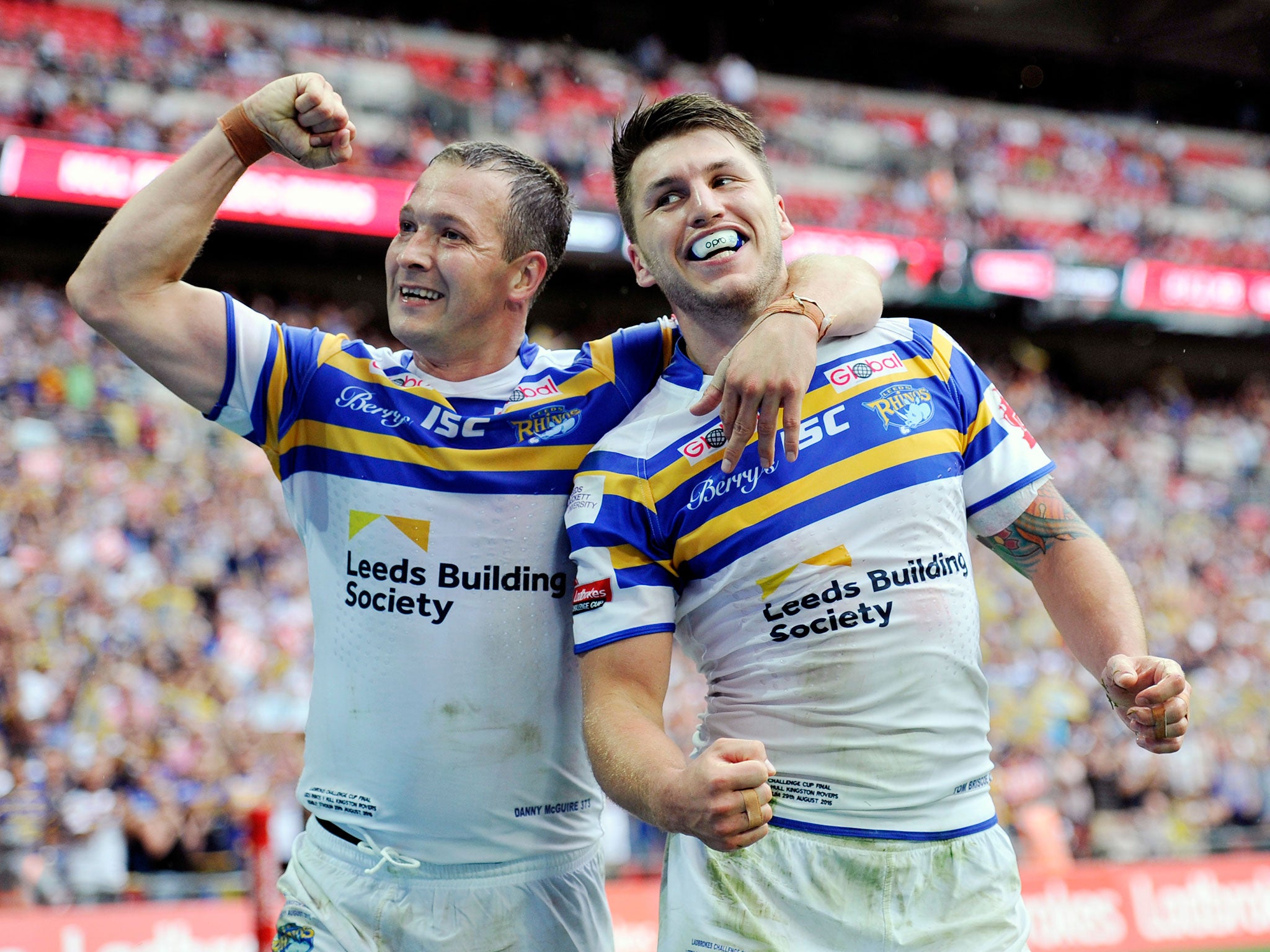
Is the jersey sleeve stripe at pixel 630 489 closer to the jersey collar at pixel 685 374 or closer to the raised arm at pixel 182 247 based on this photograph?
the jersey collar at pixel 685 374

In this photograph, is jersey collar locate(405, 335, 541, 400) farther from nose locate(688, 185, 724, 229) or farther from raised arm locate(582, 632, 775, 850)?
raised arm locate(582, 632, 775, 850)

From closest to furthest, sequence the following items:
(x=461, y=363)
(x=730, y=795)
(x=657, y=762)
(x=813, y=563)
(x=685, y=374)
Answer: (x=730, y=795) < (x=657, y=762) < (x=813, y=563) < (x=685, y=374) < (x=461, y=363)

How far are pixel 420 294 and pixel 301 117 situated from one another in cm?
45

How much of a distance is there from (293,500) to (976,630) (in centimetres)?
156

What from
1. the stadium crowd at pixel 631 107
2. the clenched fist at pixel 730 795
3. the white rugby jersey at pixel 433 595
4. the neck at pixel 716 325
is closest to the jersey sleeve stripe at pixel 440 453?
the white rugby jersey at pixel 433 595

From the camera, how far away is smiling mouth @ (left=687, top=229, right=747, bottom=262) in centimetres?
253

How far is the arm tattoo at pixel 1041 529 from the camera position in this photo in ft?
8.57

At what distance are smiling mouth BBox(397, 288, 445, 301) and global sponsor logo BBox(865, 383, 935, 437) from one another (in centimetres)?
101

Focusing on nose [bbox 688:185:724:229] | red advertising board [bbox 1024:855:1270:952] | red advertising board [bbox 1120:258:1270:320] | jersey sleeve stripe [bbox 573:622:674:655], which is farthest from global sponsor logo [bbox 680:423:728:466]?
red advertising board [bbox 1120:258:1270:320]

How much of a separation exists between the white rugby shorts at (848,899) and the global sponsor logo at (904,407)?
0.81m

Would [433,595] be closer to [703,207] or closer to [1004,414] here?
[703,207]

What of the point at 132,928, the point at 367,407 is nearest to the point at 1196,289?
the point at 132,928

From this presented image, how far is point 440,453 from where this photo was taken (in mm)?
2709

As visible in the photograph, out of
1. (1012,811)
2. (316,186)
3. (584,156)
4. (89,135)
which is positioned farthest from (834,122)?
(1012,811)
